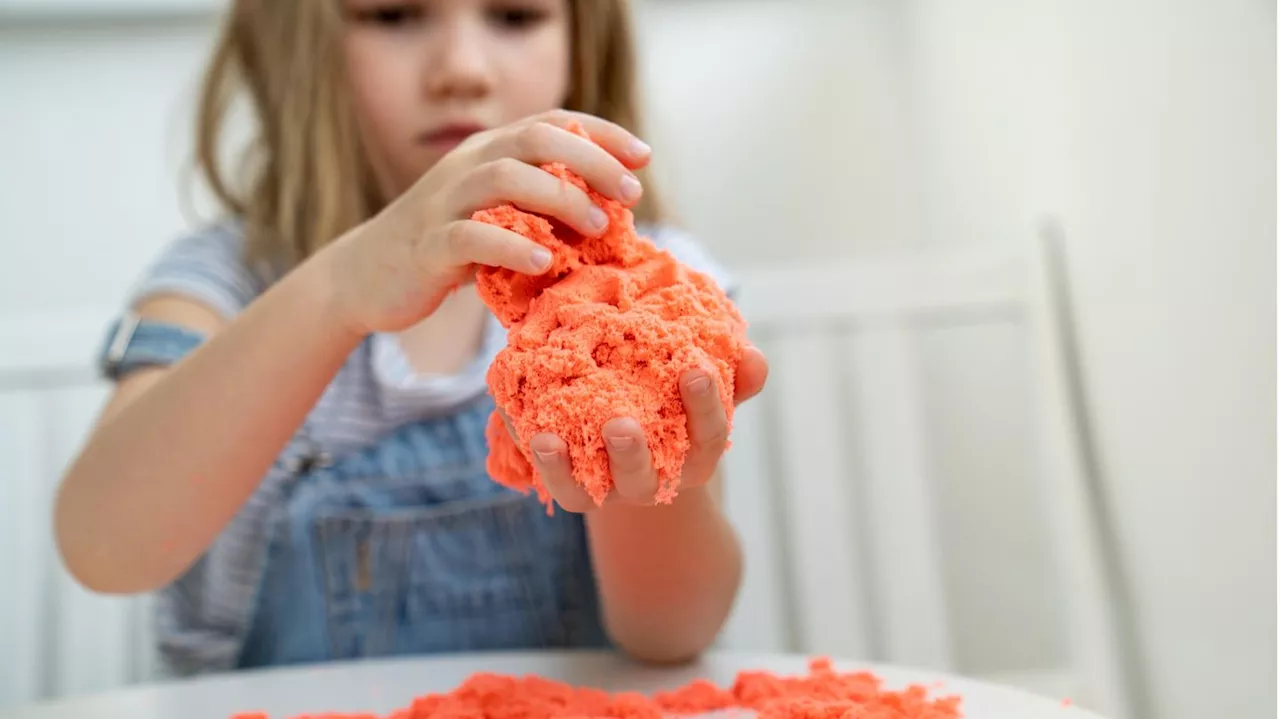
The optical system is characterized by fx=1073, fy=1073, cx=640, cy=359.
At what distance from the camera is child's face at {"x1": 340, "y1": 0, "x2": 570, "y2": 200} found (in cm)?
72

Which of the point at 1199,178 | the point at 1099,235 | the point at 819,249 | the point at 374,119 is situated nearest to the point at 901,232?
the point at 819,249

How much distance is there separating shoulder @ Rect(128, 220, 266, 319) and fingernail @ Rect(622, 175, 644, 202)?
430 millimetres

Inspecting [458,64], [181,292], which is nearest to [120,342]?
[181,292]

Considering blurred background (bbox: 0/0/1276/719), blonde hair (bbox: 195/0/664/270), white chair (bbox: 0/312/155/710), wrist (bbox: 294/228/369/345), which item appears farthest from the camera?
white chair (bbox: 0/312/155/710)

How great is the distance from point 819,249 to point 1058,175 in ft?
1.07

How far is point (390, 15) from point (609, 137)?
366mm

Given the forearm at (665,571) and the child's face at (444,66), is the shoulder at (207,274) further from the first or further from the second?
the forearm at (665,571)

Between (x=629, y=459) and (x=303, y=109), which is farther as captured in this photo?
(x=303, y=109)

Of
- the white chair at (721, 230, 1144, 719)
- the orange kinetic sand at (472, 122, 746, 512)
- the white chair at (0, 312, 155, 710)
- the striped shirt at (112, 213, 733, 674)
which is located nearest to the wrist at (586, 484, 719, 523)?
the orange kinetic sand at (472, 122, 746, 512)

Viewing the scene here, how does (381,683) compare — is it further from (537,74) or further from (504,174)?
(537,74)

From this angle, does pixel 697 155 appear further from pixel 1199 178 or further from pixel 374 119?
pixel 1199 178

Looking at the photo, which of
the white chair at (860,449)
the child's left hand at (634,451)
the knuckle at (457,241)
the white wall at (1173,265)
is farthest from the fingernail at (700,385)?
the white chair at (860,449)

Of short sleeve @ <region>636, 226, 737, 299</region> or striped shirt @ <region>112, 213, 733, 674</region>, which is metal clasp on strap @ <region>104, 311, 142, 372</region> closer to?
striped shirt @ <region>112, 213, 733, 674</region>

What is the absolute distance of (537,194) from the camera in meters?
0.43
